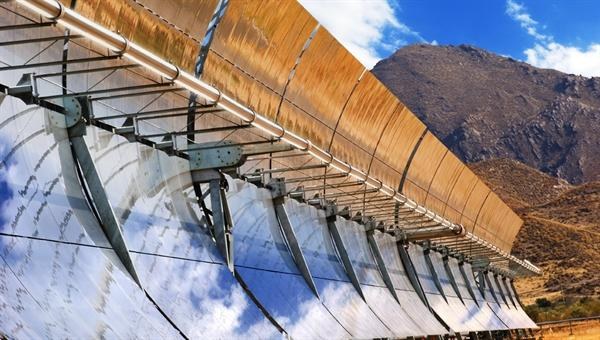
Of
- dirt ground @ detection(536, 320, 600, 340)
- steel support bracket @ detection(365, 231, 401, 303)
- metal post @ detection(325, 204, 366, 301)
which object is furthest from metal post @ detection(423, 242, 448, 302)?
metal post @ detection(325, 204, 366, 301)

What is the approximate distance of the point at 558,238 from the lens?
108m

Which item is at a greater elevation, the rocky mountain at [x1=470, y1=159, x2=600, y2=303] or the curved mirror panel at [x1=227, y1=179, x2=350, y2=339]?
the rocky mountain at [x1=470, y1=159, x2=600, y2=303]

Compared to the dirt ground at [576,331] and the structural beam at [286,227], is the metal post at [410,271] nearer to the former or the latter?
the structural beam at [286,227]

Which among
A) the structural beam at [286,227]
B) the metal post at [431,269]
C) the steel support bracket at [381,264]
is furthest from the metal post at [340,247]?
Result: the metal post at [431,269]

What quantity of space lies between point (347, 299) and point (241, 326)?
7.86m

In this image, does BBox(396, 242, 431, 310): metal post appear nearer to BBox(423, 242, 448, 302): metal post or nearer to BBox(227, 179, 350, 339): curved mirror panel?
BBox(423, 242, 448, 302): metal post

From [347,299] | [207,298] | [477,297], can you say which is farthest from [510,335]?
[207,298]

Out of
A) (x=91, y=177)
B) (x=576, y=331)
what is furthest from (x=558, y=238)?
(x=91, y=177)

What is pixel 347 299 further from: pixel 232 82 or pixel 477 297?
pixel 477 297

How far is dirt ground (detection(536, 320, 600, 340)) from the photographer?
4775cm

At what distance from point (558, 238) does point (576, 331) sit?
61.4m

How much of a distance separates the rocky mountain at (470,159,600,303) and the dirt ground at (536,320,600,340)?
4073cm

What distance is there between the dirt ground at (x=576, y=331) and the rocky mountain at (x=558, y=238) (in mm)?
40728

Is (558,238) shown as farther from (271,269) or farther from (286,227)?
(271,269)
